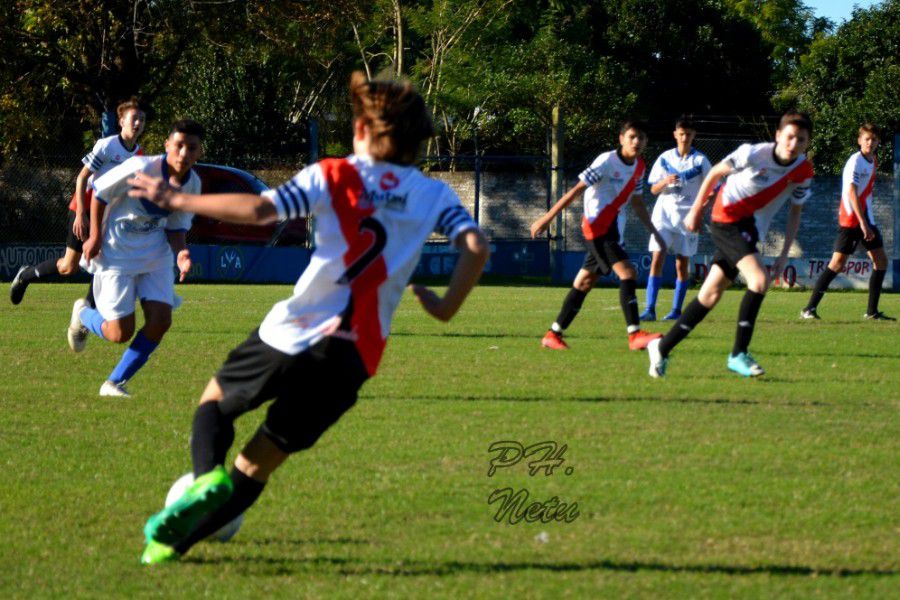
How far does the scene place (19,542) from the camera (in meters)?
4.89

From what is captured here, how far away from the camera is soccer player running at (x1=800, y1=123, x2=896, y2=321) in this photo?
50.1ft

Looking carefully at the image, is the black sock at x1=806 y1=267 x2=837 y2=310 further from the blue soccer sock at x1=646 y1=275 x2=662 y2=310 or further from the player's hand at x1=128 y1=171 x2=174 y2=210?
the player's hand at x1=128 y1=171 x2=174 y2=210

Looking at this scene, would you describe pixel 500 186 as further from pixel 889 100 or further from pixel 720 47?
pixel 720 47

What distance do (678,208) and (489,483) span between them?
35.6 feet

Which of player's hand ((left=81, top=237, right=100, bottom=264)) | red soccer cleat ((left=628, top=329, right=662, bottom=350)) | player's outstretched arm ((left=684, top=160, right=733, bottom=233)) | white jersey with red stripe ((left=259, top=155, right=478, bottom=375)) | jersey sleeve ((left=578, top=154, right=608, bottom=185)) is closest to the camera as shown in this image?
white jersey with red stripe ((left=259, top=155, right=478, bottom=375))

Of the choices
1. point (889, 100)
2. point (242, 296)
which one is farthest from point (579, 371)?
point (889, 100)

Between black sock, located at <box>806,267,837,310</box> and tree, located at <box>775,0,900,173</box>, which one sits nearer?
black sock, located at <box>806,267,837,310</box>

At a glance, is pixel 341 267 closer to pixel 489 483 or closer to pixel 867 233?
pixel 489 483

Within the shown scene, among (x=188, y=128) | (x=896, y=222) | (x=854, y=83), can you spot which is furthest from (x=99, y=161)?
(x=854, y=83)

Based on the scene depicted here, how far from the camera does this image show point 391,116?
13.8ft

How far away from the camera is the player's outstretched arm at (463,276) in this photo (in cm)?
424

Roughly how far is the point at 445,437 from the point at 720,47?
41271 mm

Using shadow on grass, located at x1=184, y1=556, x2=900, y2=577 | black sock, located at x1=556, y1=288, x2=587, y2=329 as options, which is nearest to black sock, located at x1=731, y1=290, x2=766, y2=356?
black sock, located at x1=556, y1=288, x2=587, y2=329

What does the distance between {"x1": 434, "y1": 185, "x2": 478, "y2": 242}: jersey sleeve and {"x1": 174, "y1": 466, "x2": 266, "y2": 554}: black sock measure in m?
1.06
